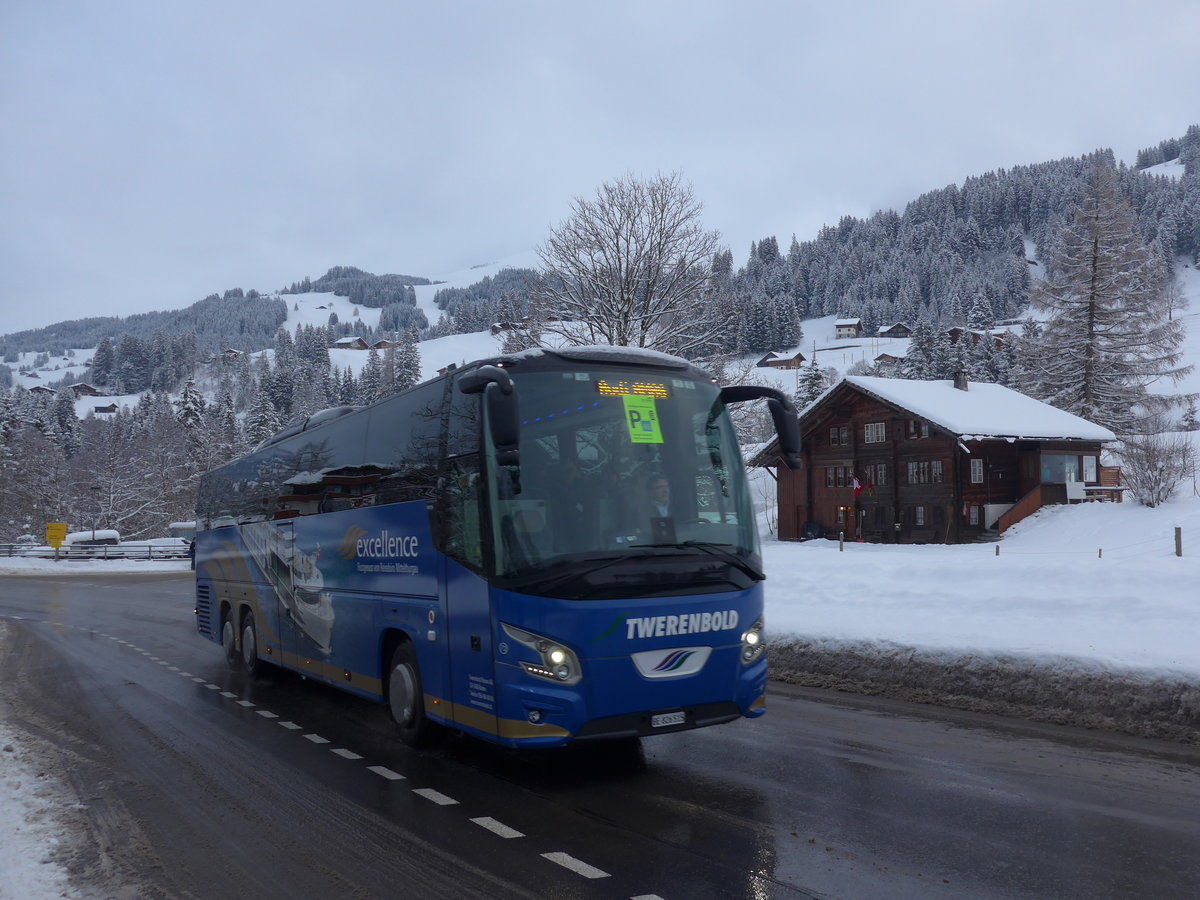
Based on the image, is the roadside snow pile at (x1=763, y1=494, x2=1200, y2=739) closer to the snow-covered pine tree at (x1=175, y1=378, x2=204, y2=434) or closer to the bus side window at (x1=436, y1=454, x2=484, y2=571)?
the bus side window at (x1=436, y1=454, x2=484, y2=571)

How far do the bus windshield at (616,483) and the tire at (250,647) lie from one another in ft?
26.6

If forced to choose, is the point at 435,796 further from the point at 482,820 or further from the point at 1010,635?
the point at 1010,635

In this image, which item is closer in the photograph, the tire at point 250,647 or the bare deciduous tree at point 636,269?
the tire at point 250,647

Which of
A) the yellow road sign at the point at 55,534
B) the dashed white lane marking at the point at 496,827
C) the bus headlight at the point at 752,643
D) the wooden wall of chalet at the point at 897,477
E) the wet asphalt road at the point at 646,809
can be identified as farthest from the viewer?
the yellow road sign at the point at 55,534

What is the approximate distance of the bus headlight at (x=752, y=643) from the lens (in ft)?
24.1

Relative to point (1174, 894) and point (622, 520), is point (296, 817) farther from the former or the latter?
point (1174, 894)

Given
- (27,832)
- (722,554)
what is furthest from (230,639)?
(722,554)

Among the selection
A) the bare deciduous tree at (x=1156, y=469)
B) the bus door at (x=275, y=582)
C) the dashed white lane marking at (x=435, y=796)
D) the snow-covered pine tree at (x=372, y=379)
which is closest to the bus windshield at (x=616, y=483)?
the dashed white lane marking at (x=435, y=796)

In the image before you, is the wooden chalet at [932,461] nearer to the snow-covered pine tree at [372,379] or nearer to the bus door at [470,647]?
the bus door at [470,647]

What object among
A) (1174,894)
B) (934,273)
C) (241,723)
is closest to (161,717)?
(241,723)

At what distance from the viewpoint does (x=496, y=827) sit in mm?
6191

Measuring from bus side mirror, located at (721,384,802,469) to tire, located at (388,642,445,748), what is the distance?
3.82 m

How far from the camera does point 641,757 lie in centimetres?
799

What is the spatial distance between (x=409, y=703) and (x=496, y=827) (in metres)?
2.50
